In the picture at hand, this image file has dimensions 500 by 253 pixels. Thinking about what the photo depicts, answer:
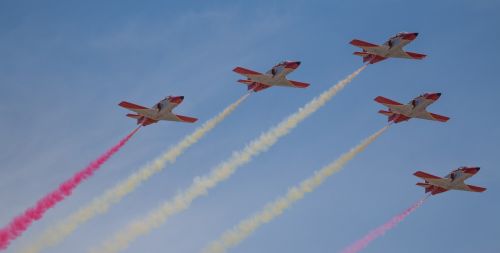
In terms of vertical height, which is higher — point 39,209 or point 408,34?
Result: point 408,34

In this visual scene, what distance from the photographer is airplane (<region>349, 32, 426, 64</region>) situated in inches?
5399

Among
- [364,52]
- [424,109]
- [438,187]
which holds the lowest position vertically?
[438,187]

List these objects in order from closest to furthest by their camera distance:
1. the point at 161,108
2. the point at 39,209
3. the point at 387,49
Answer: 1. the point at 39,209
2. the point at 161,108
3. the point at 387,49

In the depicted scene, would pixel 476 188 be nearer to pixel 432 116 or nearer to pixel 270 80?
pixel 432 116

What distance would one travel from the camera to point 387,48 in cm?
13862

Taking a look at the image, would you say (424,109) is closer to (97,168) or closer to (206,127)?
(206,127)

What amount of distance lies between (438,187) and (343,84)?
→ 20724 millimetres

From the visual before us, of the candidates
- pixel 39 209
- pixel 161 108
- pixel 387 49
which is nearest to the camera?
pixel 39 209

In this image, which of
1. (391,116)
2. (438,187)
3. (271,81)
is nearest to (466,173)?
(438,187)

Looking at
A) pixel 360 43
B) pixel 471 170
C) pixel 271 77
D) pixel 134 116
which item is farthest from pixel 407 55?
pixel 134 116

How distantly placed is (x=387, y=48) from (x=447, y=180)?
20709 millimetres

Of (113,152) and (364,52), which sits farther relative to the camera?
(364,52)

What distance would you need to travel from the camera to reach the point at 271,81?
5330 inches

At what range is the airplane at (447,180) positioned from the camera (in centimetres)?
14088
